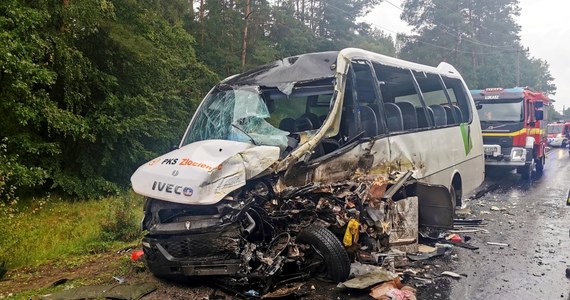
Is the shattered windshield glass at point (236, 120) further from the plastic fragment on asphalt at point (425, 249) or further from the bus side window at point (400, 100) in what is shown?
the plastic fragment on asphalt at point (425, 249)

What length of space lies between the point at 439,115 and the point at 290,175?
3938 millimetres

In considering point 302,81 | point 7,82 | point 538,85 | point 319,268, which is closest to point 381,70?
point 302,81

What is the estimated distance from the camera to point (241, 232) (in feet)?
12.6

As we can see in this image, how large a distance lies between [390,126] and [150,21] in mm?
8992

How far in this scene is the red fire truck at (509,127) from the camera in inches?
463

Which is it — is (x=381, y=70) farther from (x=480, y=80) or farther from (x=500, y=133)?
(x=480, y=80)

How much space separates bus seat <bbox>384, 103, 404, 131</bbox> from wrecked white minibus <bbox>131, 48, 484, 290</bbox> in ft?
0.10

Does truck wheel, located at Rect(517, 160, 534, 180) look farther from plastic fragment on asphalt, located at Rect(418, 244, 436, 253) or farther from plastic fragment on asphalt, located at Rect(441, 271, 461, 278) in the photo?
plastic fragment on asphalt, located at Rect(441, 271, 461, 278)

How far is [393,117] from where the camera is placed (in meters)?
5.79

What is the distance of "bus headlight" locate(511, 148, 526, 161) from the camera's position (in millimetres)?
11750

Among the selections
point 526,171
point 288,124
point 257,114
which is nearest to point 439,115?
point 288,124

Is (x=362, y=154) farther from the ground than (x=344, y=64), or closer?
closer

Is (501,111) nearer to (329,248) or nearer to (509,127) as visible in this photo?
(509,127)

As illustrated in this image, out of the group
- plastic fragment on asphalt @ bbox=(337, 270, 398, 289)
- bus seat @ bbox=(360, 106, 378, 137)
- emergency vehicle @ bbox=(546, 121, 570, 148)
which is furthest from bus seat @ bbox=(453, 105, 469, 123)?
emergency vehicle @ bbox=(546, 121, 570, 148)
